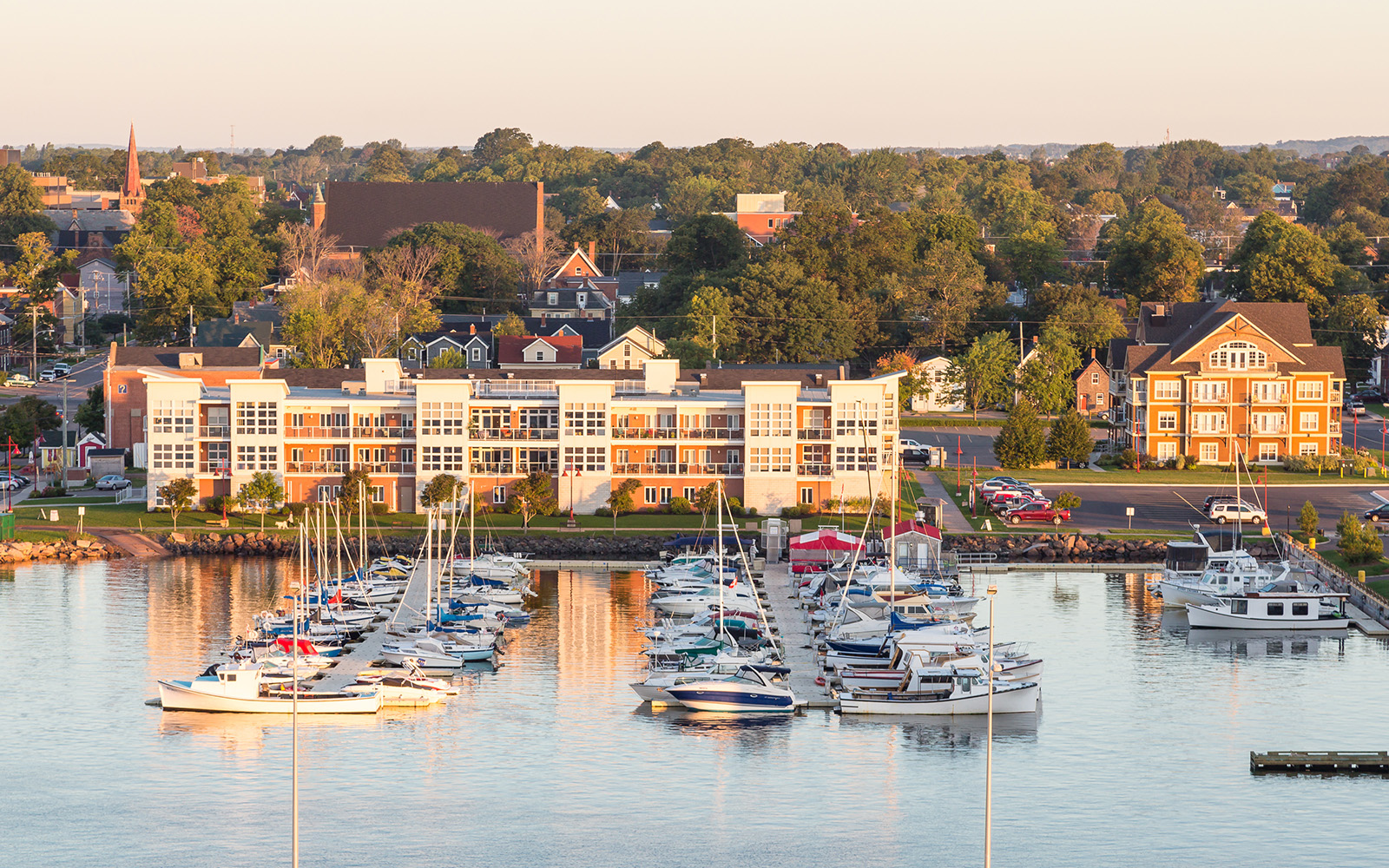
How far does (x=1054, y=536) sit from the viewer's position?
75.3m

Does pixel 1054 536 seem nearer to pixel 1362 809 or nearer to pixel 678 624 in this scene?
pixel 678 624

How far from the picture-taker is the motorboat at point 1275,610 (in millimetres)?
61938

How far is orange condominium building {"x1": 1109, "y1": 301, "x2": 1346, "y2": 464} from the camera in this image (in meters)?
93.9

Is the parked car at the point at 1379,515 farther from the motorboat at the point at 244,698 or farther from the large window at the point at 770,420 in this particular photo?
the motorboat at the point at 244,698

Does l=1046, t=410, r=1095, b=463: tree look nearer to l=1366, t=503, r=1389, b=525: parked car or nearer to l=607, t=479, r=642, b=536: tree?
l=1366, t=503, r=1389, b=525: parked car

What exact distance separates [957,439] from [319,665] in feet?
175

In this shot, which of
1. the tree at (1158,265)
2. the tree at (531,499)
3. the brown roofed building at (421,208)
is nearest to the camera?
the tree at (531,499)

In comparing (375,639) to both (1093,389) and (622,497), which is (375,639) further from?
(1093,389)

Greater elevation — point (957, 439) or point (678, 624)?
point (957, 439)

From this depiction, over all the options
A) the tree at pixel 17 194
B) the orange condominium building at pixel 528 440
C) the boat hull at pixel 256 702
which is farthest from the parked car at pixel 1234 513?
the tree at pixel 17 194

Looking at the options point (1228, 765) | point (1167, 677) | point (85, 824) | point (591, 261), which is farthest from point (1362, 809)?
point (591, 261)

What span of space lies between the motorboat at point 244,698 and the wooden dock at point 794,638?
1228 cm

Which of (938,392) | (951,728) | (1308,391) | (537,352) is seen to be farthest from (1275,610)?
(537,352)

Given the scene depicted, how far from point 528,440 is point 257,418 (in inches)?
472
